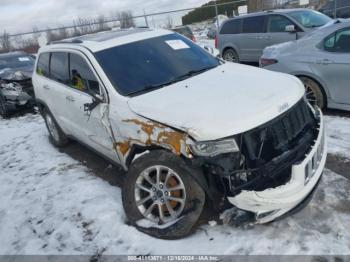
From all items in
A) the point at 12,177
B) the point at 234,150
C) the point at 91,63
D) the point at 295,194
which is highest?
the point at 91,63

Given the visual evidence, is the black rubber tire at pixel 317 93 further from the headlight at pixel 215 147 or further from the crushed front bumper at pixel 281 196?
the headlight at pixel 215 147

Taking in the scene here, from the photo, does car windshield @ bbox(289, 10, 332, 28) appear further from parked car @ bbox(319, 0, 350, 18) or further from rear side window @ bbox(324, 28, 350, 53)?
parked car @ bbox(319, 0, 350, 18)

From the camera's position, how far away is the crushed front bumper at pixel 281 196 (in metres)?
2.88

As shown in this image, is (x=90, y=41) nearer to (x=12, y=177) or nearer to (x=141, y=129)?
(x=141, y=129)

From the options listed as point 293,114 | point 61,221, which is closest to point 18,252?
point 61,221

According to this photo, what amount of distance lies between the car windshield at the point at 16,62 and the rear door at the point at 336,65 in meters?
8.16

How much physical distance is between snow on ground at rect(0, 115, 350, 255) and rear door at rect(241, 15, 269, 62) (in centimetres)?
507

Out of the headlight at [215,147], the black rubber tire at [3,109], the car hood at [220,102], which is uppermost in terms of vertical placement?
the car hood at [220,102]

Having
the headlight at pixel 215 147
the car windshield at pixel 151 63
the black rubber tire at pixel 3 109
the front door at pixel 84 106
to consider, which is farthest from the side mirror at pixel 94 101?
the black rubber tire at pixel 3 109

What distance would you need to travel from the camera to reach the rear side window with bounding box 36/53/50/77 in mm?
5717

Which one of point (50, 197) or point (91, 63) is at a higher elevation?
point (91, 63)

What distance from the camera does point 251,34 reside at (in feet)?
34.1

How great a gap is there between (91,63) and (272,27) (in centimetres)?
705

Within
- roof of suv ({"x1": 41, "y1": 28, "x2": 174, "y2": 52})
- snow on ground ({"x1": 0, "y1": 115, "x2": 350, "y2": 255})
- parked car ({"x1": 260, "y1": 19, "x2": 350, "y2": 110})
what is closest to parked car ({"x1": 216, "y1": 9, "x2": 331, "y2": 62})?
parked car ({"x1": 260, "y1": 19, "x2": 350, "y2": 110})
